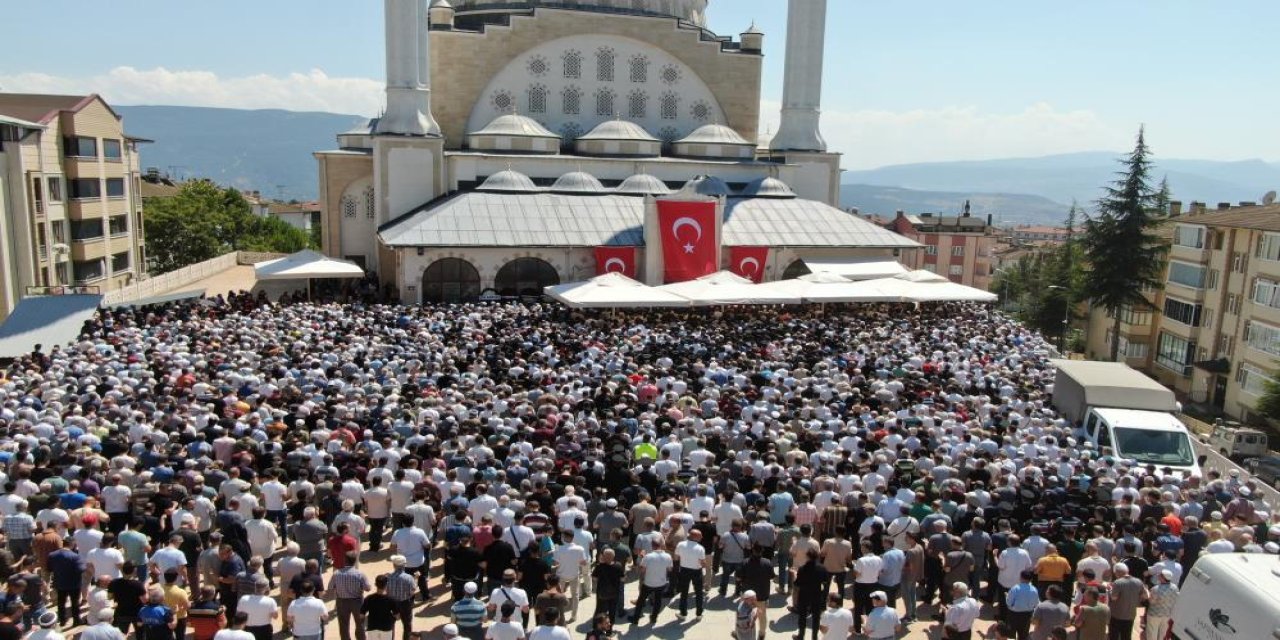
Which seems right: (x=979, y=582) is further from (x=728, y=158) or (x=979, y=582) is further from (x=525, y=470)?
(x=728, y=158)

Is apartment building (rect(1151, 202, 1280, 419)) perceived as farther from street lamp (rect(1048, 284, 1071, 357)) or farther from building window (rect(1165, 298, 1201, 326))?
street lamp (rect(1048, 284, 1071, 357))

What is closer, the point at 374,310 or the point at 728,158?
the point at 374,310

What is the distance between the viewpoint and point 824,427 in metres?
16.5

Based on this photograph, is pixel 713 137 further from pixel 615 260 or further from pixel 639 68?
pixel 615 260

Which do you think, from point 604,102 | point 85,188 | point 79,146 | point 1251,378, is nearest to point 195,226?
point 85,188

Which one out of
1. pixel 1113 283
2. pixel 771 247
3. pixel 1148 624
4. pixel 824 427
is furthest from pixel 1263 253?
pixel 1148 624

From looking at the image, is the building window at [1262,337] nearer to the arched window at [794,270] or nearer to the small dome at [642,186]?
the arched window at [794,270]

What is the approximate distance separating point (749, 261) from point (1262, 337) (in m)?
21.9

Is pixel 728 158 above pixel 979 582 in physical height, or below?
above

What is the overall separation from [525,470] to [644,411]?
444 centimetres

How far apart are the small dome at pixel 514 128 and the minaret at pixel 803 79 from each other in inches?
503

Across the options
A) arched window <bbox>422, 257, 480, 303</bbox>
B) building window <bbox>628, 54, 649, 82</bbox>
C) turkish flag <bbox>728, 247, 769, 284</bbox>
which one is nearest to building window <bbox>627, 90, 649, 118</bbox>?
building window <bbox>628, 54, 649, 82</bbox>

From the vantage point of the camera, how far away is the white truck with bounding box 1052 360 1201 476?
17.3 m

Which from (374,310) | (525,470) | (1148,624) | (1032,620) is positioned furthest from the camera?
(374,310)
